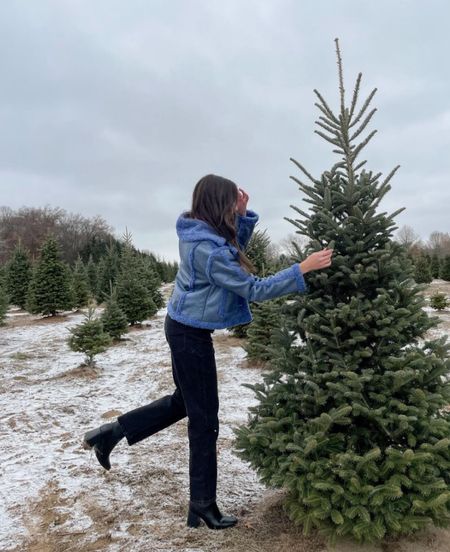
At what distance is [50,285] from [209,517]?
1638 centimetres

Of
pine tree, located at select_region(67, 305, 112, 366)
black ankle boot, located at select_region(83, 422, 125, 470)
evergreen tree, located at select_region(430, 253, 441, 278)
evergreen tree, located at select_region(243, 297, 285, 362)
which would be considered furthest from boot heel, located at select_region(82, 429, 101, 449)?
evergreen tree, located at select_region(430, 253, 441, 278)

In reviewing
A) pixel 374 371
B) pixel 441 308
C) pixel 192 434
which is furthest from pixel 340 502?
pixel 441 308

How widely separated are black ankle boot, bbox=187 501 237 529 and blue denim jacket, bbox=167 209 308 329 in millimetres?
1258

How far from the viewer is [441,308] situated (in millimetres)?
16234

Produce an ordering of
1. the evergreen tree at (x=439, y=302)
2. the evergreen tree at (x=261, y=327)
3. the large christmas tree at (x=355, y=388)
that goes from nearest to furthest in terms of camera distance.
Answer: the large christmas tree at (x=355, y=388)
the evergreen tree at (x=261, y=327)
the evergreen tree at (x=439, y=302)

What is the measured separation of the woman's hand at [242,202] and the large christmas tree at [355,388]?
376mm

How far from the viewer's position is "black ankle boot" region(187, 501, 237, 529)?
3.04 m

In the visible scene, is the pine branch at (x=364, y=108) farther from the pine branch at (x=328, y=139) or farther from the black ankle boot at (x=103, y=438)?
the black ankle boot at (x=103, y=438)

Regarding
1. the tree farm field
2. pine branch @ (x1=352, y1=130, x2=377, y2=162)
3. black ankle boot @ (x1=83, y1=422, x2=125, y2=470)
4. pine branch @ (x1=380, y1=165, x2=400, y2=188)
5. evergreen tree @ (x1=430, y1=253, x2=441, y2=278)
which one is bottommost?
the tree farm field

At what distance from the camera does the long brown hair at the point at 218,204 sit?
9.73ft

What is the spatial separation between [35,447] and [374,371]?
3883 millimetres

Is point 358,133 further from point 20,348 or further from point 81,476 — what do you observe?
point 20,348

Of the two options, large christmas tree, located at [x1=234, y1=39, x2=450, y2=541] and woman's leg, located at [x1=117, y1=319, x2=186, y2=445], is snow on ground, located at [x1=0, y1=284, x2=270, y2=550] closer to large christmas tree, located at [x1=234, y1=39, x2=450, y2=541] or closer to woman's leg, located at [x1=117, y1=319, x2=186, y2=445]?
woman's leg, located at [x1=117, y1=319, x2=186, y2=445]

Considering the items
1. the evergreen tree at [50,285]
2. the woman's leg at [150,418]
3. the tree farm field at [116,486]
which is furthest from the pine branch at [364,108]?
the evergreen tree at [50,285]
